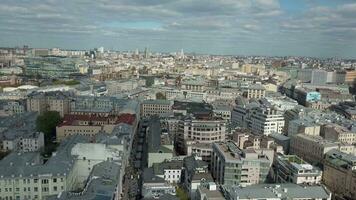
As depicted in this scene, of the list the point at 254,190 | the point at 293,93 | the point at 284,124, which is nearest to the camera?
the point at 254,190

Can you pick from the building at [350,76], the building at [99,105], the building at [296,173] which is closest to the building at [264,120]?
the building at [296,173]

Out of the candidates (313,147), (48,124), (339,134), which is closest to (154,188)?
(313,147)

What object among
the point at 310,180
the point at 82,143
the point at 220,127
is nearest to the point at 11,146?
the point at 82,143

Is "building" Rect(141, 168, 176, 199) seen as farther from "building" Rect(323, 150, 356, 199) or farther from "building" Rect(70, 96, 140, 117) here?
"building" Rect(70, 96, 140, 117)

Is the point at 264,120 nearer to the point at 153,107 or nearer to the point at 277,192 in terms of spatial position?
the point at 153,107

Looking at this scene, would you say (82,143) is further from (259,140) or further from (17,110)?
(17,110)

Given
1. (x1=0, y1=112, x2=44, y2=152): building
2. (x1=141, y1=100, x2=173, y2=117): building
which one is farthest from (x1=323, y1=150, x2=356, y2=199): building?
(x1=141, y1=100, x2=173, y2=117): building
